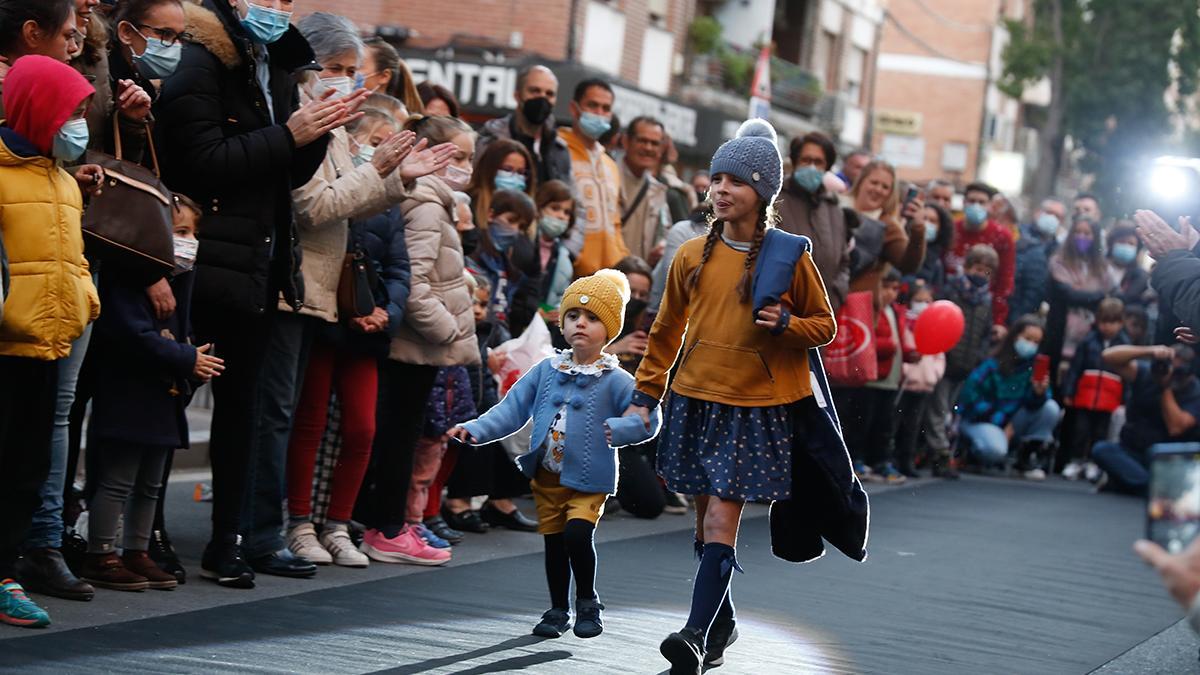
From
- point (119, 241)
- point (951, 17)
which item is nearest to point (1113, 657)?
point (119, 241)

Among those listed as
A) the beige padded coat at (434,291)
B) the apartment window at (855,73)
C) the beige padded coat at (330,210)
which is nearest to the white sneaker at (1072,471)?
the beige padded coat at (434,291)

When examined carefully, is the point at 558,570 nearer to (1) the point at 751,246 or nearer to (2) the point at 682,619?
(2) the point at 682,619

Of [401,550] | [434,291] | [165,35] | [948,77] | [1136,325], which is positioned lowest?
[401,550]

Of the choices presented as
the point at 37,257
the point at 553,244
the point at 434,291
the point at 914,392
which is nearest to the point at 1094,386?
the point at 914,392

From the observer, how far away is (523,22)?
31.9 meters

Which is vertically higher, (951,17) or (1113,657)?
(951,17)

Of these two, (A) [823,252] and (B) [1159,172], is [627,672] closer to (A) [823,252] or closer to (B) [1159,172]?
(B) [1159,172]

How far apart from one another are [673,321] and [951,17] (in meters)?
60.1

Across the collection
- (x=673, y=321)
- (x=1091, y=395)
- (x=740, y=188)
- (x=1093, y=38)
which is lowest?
(x=1091, y=395)

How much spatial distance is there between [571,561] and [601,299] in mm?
1059

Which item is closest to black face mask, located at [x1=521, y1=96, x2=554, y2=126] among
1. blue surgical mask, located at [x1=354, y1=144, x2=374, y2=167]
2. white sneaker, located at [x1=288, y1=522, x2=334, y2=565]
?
blue surgical mask, located at [x1=354, y1=144, x2=374, y2=167]

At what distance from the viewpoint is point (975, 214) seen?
19.4 metres

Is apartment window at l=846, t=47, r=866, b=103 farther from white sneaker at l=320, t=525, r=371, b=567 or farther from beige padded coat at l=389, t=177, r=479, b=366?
white sneaker at l=320, t=525, r=371, b=567

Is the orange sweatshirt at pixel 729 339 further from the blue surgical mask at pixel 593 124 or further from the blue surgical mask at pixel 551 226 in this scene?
the blue surgical mask at pixel 593 124
